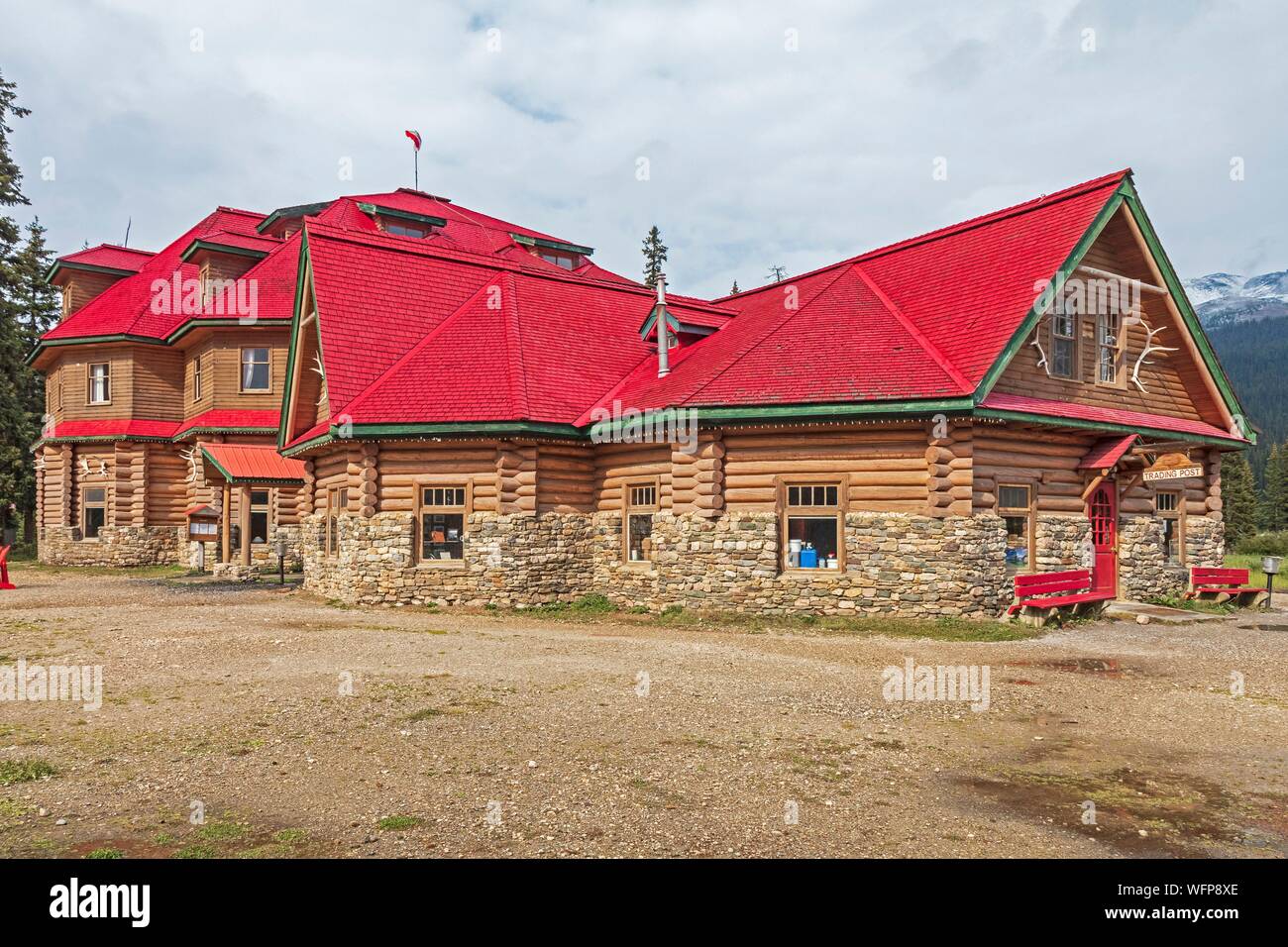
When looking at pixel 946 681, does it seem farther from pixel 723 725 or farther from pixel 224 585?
pixel 224 585

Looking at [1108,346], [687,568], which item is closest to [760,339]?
[687,568]

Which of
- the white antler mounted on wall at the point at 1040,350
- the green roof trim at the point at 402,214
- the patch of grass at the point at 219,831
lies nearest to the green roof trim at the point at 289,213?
the green roof trim at the point at 402,214

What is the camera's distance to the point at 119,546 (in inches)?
1294

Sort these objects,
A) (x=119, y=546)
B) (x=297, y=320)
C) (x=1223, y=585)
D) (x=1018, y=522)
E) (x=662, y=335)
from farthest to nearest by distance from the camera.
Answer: (x=119, y=546) → (x=297, y=320) → (x=662, y=335) → (x=1223, y=585) → (x=1018, y=522)

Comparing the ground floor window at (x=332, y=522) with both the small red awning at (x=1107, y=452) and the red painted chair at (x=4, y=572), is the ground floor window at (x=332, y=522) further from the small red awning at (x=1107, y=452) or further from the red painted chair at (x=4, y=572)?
the small red awning at (x=1107, y=452)

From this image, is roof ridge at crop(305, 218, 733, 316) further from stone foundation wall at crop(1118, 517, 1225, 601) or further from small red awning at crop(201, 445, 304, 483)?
stone foundation wall at crop(1118, 517, 1225, 601)

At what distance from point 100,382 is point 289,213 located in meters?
10.1

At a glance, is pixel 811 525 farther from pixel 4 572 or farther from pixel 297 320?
pixel 4 572

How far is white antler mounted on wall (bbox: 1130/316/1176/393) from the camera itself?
20344 mm

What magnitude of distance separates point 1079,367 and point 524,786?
17.2m

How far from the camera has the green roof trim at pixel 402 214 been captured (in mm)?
35406

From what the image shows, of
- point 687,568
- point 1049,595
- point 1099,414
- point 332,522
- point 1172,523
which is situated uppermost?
point 1099,414

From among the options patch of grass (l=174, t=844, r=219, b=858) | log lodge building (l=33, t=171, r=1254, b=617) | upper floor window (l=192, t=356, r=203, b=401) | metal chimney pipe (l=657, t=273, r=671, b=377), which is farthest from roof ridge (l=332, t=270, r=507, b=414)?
patch of grass (l=174, t=844, r=219, b=858)

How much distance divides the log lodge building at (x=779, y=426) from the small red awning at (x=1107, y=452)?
7 centimetres
